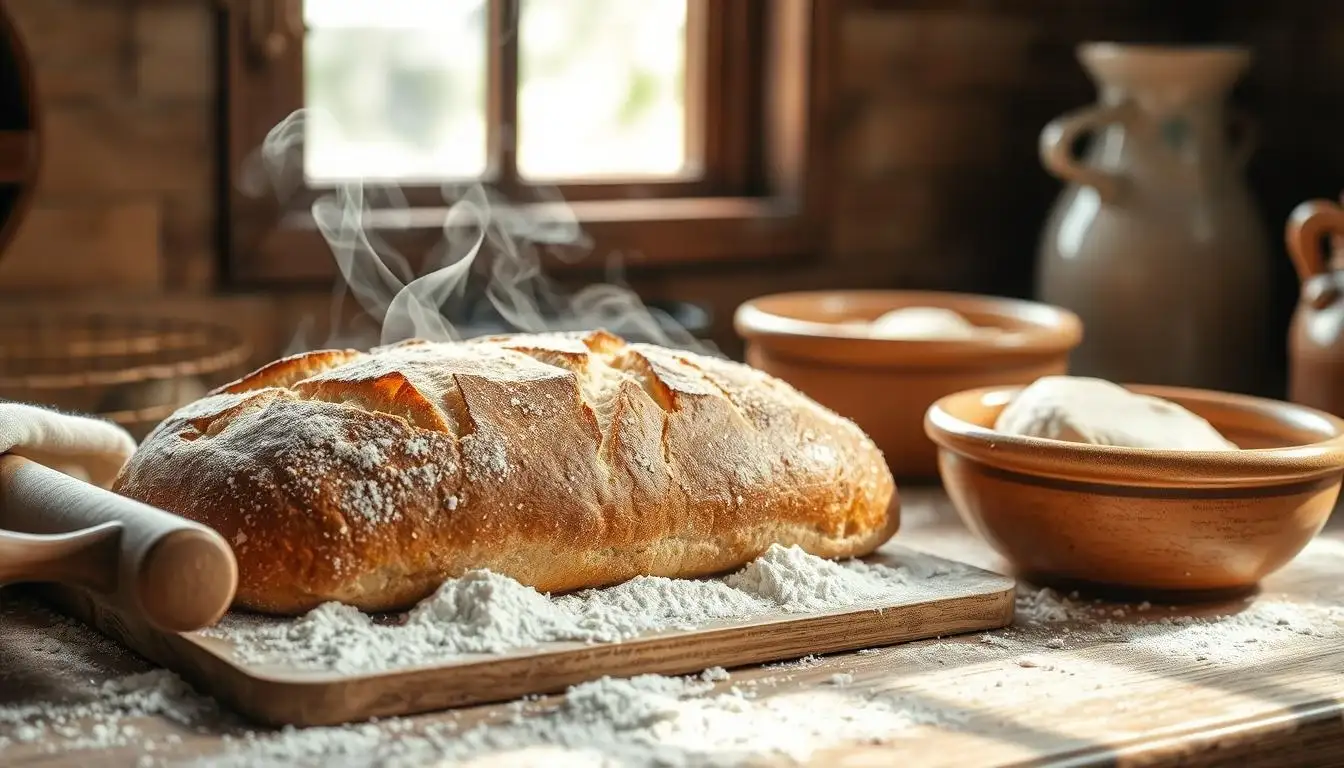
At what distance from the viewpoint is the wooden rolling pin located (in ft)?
3.06

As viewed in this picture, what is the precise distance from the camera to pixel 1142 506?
49.2 inches

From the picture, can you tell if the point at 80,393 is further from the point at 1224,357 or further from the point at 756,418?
the point at 1224,357

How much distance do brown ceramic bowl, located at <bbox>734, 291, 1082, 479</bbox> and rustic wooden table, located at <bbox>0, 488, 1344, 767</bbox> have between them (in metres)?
0.41

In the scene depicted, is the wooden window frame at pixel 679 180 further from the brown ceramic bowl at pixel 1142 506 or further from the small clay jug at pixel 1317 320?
the brown ceramic bowl at pixel 1142 506

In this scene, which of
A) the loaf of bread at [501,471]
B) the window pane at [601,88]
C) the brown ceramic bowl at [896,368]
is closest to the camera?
the loaf of bread at [501,471]

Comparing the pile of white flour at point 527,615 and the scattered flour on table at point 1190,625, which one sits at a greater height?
the pile of white flour at point 527,615

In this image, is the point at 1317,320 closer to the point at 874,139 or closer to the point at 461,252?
the point at 874,139

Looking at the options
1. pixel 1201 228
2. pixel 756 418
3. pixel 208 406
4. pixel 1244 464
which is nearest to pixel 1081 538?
pixel 1244 464

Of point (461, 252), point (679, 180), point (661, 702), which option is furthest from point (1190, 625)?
point (679, 180)

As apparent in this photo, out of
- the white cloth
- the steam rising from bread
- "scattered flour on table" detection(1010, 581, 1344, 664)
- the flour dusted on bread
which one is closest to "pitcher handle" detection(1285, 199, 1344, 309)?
the flour dusted on bread

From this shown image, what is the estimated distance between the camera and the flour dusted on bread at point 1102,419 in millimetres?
1310

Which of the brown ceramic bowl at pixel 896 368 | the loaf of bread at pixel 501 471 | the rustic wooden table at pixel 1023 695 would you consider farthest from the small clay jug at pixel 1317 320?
the loaf of bread at pixel 501 471

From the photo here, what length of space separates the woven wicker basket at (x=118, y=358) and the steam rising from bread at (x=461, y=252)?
0.20 m

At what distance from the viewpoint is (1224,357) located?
7.17 feet
